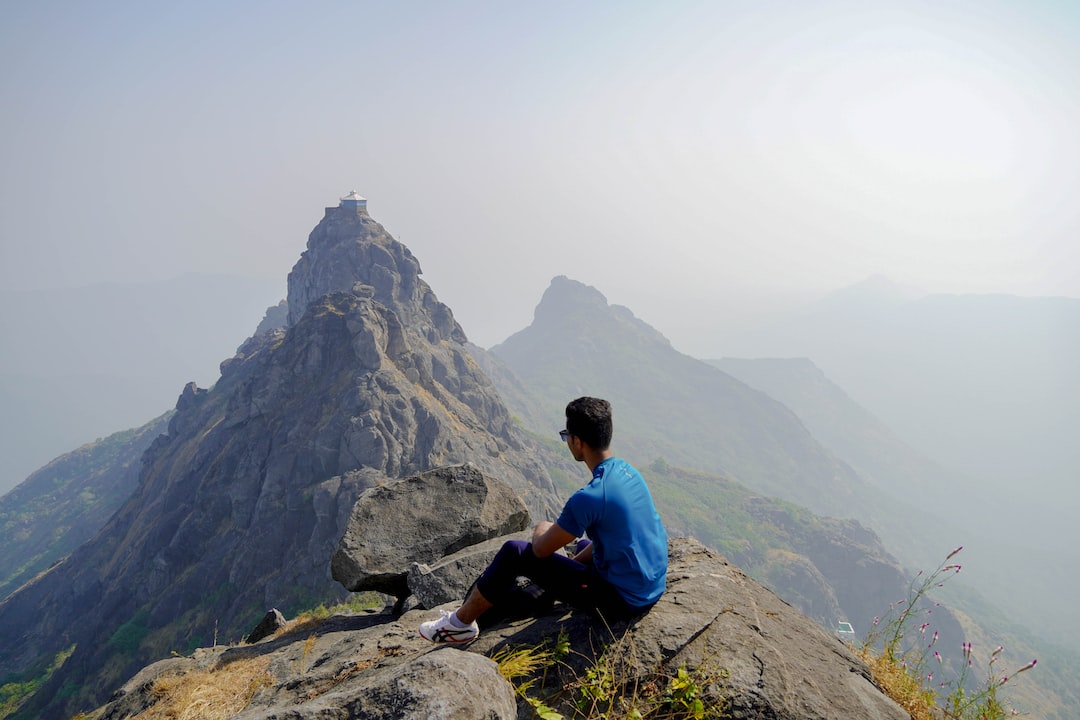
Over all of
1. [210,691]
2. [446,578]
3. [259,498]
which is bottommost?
[259,498]

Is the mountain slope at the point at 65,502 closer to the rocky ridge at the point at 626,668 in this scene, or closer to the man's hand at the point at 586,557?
the rocky ridge at the point at 626,668

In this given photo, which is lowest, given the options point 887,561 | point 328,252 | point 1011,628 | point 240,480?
point 1011,628

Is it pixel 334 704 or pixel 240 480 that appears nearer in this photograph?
pixel 334 704

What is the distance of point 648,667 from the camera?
212 inches

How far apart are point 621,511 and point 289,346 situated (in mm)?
87822

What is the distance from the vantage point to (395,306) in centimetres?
10712

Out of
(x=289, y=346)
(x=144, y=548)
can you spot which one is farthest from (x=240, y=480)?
(x=289, y=346)

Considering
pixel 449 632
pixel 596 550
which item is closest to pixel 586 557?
pixel 596 550

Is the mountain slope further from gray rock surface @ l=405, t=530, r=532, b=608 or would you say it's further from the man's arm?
the man's arm

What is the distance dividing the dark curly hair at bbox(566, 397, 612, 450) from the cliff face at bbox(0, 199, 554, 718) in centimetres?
5928

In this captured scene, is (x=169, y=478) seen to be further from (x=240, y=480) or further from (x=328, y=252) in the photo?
(x=328, y=252)

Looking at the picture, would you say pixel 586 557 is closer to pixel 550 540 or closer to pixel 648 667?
pixel 550 540

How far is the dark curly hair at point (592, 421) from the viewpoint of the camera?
6.05 m

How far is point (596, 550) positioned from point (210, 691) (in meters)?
6.57
